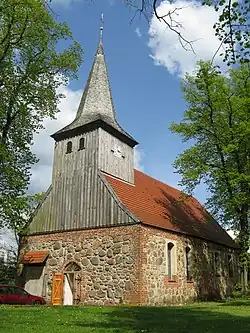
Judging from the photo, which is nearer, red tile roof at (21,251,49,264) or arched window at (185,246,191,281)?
red tile roof at (21,251,49,264)

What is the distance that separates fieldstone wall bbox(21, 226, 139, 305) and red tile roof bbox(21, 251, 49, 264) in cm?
34

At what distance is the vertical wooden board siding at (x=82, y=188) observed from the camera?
2014 cm

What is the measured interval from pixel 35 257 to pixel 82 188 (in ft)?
15.2

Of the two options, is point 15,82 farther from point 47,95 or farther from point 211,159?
point 211,159

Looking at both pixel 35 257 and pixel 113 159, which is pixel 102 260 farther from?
pixel 113 159

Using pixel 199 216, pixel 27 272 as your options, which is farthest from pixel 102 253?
pixel 199 216

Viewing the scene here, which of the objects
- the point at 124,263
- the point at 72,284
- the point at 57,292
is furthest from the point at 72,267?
the point at 124,263

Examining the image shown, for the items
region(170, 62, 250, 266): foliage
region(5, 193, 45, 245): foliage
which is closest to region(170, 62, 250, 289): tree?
region(170, 62, 250, 266): foliage

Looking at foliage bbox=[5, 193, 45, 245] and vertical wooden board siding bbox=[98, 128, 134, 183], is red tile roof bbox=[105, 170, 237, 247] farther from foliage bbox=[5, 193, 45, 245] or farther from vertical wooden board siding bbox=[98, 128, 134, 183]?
foliage bbox=[5, 193, 45, 245]

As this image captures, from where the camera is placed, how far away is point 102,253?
19.2 m

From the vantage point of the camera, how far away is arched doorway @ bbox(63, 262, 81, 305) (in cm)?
1945

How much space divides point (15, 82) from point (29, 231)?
8572 mm

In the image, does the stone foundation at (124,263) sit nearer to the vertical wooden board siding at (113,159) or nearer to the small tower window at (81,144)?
the vertical wooden board siding at (113,159)

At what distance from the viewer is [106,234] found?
19281mm
